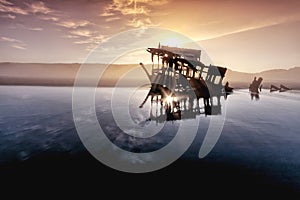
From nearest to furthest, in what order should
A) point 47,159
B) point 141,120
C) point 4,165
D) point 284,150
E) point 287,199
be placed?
point 287,199 < point 4,165 < point 47,159 < point 284,150 < point 141,120

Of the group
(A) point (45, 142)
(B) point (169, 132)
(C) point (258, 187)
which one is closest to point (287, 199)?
(C) point (258, 187)

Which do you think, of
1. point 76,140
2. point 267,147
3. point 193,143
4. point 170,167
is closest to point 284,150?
point 267,147

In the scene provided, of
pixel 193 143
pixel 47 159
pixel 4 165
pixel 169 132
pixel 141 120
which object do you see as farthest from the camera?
pixel 141 120

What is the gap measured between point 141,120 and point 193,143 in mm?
9775

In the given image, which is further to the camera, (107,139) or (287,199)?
(107,139)

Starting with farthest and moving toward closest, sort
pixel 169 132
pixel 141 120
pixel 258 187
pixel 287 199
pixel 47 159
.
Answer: pixel 141 120 → pixel 169 132 → pixel 47 159 → pixel 258 187 → pixel 287 199

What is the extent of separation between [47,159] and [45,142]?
12.6 ft

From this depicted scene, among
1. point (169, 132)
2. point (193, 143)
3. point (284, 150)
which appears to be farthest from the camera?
point (169, 132)

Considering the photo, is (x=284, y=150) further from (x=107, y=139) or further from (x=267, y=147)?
(x=107, y=139)

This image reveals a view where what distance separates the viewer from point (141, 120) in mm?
27594

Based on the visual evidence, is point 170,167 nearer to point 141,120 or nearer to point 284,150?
point 284,150

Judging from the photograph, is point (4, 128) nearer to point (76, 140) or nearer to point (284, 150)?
point (76, 140)

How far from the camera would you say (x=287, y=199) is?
10445 mm

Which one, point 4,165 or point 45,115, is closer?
point 4,165
